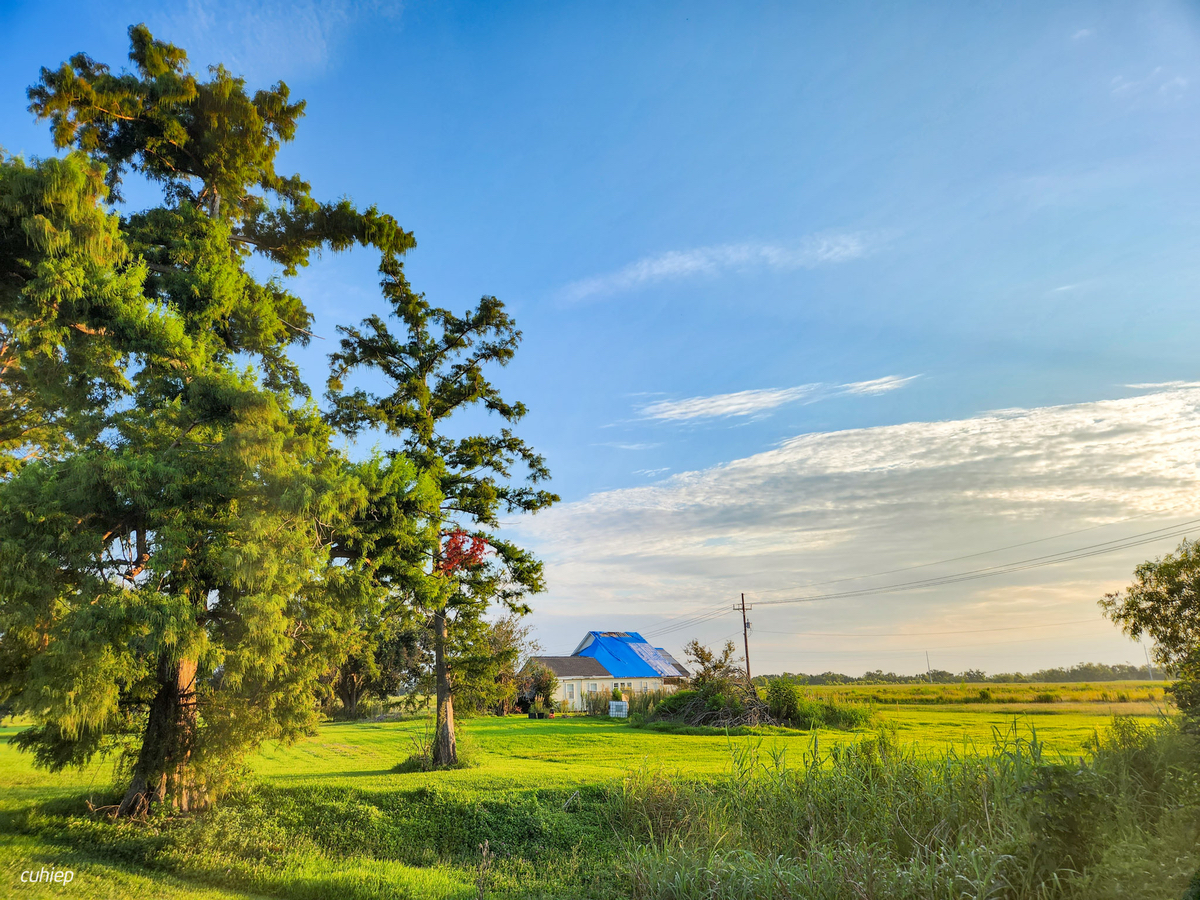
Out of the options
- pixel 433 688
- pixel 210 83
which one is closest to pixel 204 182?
pixel 210 83

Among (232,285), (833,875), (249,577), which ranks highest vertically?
(232,285)

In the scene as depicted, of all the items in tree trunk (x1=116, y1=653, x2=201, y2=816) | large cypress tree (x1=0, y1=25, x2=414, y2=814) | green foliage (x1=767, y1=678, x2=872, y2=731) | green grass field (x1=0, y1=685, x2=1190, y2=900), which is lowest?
green foliage (x1=767, y1=678, x2=872, y2=731)

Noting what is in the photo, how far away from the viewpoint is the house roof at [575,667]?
51.6 m

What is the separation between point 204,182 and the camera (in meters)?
16.0

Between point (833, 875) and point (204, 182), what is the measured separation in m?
18.9

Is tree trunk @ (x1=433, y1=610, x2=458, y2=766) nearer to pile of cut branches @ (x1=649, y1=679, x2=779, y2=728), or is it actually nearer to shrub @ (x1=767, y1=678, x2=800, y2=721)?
pile of cut branches @ (x1=649, y1=679, x2=779, y2=728)

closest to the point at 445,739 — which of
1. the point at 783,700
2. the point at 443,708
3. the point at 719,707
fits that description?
the point at 443,708

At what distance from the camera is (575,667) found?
53.2 m

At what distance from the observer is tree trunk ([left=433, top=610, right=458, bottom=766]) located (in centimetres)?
1736

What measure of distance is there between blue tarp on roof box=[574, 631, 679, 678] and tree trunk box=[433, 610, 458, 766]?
37040 mm

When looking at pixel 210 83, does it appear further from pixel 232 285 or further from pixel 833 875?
pixel 833 875

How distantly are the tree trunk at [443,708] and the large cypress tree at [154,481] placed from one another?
5.04m

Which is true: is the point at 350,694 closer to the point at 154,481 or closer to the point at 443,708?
the point at 443,708

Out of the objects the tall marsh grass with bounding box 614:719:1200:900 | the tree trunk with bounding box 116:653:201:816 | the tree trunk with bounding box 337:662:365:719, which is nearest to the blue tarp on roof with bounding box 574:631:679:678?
the tree trunk with bounding box 337:662:365:719
